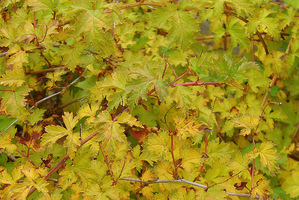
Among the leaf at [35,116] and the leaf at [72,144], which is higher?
the leaf at [72,144]

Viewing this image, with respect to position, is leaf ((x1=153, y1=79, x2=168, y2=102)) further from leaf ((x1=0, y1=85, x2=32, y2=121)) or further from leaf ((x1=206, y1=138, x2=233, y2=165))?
leaf ((x1=0, y1=85, x2=32, y2=121))

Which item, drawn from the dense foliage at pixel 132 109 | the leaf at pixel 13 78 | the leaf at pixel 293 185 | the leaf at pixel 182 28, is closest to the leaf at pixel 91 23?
the dense foliage at pixel 132 109

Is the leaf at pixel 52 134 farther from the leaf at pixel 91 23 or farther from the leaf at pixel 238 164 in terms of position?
the leaf at pixel 238 164

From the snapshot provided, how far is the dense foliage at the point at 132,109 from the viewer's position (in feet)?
4.18

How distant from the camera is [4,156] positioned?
1.72 m

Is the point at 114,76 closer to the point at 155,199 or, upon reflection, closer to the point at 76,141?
the point at 76,141

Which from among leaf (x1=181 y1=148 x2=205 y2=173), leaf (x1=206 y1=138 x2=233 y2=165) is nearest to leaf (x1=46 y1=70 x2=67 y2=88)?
leaf (x1=181 y1=148 x2=205 y2=173)

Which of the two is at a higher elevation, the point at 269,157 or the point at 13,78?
the point at 13,78

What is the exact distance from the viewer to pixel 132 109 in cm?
120

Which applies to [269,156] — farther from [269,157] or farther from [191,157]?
[191,157]

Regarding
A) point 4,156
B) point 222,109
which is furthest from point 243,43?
point 4,156

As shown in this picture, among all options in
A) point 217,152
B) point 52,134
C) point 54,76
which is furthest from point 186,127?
point 54,76

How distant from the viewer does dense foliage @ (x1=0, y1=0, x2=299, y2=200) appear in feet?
4.18

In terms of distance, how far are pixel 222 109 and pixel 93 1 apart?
3.99 feet
